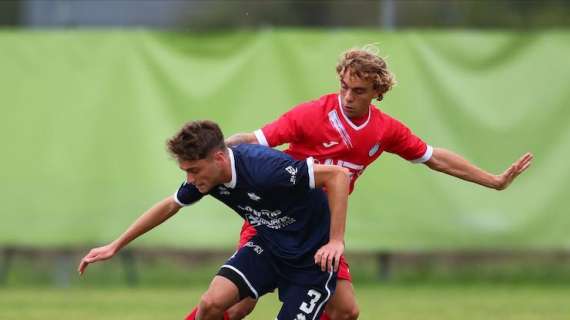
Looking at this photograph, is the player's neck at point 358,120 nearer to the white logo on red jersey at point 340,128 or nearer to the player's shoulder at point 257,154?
the white logo on red jersey at point 340,128

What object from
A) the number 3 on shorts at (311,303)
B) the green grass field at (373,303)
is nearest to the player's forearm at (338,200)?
the number 3 on shorts at (311,303)

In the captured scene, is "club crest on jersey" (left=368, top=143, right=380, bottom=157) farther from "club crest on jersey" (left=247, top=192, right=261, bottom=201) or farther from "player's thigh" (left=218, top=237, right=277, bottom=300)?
"club crest on jersey" (left=247, top=192, right=261, bottom=201)

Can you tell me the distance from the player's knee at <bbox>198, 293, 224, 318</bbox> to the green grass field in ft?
8.16

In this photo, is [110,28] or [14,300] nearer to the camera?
[14,300]

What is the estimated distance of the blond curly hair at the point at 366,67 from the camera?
639 centimetres

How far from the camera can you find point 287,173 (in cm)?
559

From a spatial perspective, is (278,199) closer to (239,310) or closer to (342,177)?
(342,177)

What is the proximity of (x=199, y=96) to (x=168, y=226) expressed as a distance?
3.87 ft

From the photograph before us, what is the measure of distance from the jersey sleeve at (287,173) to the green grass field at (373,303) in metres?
2.80

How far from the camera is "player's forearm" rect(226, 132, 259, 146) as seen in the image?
6.22 m

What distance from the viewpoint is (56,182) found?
10.6m

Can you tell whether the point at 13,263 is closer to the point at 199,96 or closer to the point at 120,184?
the point at 120,184

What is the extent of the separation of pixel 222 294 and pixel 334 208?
721mm

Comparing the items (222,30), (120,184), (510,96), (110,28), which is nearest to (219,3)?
(222,30)
